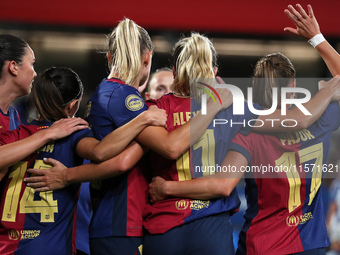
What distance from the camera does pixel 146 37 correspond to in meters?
2.17

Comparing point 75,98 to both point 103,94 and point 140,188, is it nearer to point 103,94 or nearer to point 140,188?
point 103,94

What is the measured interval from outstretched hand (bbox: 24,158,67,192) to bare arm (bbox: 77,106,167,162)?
0.64 feet

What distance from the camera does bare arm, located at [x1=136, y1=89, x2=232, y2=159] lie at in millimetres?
1901

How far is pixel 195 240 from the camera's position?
1885mm

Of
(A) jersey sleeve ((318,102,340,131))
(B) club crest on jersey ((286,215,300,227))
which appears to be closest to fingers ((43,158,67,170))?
(B) club crest on jersey ((286,215,300,227))

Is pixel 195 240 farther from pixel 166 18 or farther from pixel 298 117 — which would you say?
pixel 166 18

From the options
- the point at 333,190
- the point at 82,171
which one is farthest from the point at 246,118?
the point at 333,190

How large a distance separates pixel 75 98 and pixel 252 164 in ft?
3.05

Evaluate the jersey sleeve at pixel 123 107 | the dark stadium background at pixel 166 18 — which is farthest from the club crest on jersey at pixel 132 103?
the dark stadium background at pixel 166 18

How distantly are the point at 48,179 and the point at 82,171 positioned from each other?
169 mm

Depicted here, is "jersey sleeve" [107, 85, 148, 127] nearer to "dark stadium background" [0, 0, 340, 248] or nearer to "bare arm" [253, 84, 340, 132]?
"bare arm" [253, 84, 340, 132]

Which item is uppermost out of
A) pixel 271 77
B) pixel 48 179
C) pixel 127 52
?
pixel 127 52

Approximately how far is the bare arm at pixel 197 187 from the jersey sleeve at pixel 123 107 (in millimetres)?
306

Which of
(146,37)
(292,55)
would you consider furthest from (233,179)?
(292,55)
